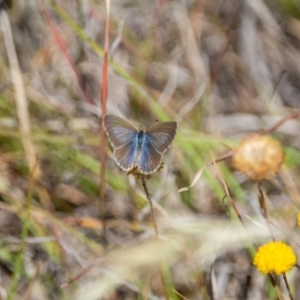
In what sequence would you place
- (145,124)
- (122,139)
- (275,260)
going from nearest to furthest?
(275,260)
(122,139)
(145,124)

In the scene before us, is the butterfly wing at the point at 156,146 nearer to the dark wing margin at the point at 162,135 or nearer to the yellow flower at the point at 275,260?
the dark wing margin at the point at 162,135

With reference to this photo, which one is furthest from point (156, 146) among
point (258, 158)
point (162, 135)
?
point (258, 158)

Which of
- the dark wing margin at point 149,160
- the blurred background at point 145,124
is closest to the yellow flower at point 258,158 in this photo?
the blurred background at point 145,124

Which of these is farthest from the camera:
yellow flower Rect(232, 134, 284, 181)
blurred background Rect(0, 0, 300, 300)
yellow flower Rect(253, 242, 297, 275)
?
blurred background Rect(0, 0, 300, 300)

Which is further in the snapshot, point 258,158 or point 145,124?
point 145,124

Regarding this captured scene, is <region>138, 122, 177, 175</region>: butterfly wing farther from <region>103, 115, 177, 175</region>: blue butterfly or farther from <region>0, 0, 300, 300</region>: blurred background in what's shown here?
<region>0, 0, 300, 300</region>: blurred background

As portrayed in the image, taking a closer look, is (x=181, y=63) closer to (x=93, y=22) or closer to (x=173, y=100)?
(x=173, y=100)

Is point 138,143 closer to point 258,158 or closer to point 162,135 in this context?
point 162,135

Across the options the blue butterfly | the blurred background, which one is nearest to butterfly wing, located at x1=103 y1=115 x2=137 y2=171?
the blue butterfly
